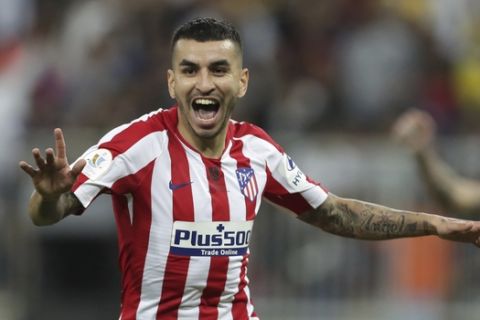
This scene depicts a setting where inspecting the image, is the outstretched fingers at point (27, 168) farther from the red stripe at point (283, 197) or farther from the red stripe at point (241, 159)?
the red stripe at point (283, 197)

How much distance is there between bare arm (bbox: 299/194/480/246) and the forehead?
97cm

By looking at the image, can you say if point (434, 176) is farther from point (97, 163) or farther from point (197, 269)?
point (97, 163)

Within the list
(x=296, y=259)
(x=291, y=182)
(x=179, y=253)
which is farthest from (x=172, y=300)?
(x=296, y=259)

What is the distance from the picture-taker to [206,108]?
5.64 metres

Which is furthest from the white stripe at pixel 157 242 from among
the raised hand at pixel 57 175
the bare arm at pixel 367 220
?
the bare arm at pixel 367 220

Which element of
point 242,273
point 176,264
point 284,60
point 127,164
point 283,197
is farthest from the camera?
point 284,60

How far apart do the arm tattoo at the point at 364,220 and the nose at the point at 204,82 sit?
972 mm

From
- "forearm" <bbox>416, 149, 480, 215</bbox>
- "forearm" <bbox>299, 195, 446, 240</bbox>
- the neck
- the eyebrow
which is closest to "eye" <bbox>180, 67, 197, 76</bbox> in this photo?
the eyebrow

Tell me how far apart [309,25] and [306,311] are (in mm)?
3043

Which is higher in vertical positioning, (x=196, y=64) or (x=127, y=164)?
(x=196, y=64)

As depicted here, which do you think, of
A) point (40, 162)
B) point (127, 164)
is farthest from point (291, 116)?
point (40, 162)

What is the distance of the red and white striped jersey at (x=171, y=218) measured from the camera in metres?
5.47

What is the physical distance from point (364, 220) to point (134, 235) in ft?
4.00

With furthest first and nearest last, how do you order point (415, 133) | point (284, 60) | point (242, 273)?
point (284, 60), point (415, 133), point (242, 273)
